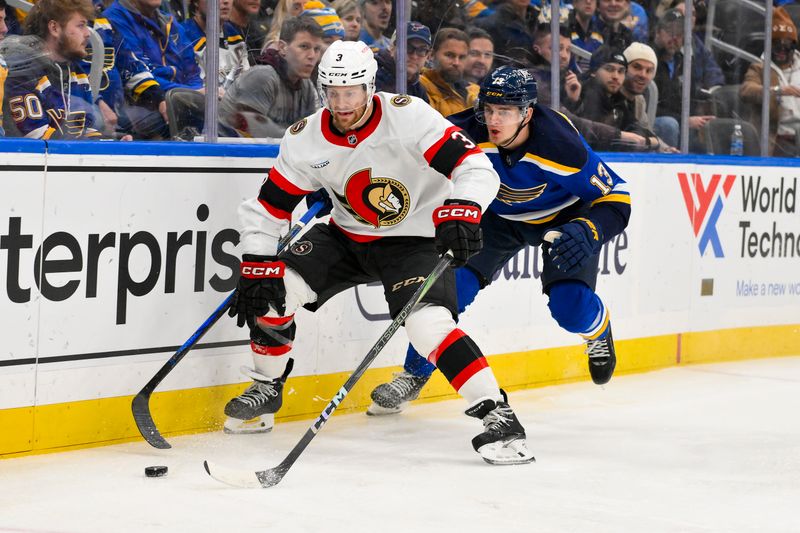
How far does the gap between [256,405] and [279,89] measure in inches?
45.3

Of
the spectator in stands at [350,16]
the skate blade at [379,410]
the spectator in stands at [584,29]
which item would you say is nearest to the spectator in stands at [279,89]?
the spectator in stands at [350,16]

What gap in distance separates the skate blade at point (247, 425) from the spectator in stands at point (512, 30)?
6.22 feet

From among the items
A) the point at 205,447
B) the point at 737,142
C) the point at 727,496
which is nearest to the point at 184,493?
the point at 205,447

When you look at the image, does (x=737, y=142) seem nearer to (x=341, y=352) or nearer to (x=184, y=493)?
(x=341, y=352)

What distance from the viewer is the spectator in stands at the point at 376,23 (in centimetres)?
454

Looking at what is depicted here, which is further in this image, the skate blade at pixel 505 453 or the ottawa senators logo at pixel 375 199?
the ottawa senators logo at pixel 375 199

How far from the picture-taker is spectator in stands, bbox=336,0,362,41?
445cm

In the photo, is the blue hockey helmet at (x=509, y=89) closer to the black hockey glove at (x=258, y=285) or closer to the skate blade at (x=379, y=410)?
the black hockey glove at (x=258, y=285)

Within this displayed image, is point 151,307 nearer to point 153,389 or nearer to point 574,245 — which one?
point 153,389

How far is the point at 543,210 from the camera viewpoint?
4.23 metres

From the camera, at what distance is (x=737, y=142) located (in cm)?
611

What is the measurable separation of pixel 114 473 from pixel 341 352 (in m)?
1.22

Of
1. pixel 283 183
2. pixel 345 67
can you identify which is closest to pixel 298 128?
pixel 283 183

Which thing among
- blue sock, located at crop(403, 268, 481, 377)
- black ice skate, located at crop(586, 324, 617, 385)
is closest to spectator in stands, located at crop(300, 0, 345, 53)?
blue sock, located at crop(403, 268, 481, 377)
